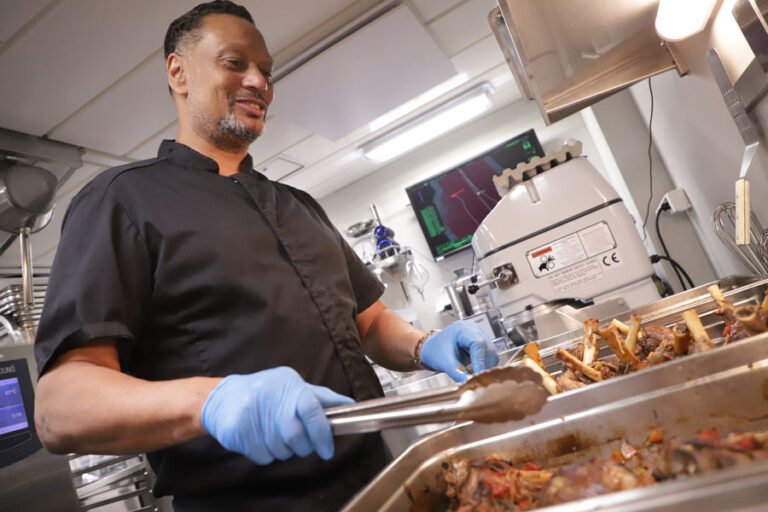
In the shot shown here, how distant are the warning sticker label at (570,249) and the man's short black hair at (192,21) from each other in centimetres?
158

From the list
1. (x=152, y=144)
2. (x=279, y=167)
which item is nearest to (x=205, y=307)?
(x=152, y=144)

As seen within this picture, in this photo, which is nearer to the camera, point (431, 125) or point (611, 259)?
point (611, 259)

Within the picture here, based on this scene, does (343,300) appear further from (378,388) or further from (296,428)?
(296,428)

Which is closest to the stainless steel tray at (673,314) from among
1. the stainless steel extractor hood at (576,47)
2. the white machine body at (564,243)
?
the white machine body at (564,243)

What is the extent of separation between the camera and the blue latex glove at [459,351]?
141cm

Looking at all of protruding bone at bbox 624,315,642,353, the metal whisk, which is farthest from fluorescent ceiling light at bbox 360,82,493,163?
protruding bone at bbox 624,315,642,353

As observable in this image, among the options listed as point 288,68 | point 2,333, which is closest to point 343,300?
point 288,68

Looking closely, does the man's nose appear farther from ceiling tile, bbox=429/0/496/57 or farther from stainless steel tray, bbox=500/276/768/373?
ceiling tile, bbox=429/0/496/57

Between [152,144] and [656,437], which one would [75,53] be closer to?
[152,144]

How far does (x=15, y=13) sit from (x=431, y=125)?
9.75ft

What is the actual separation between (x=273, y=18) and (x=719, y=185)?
224cm

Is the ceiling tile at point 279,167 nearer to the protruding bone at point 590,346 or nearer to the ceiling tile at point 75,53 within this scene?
the ceiling tile at point 75,53

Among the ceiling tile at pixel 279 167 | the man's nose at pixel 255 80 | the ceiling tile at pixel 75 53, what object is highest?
the ceiling tile at pixel 75 53

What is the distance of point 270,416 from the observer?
32.9 inches
